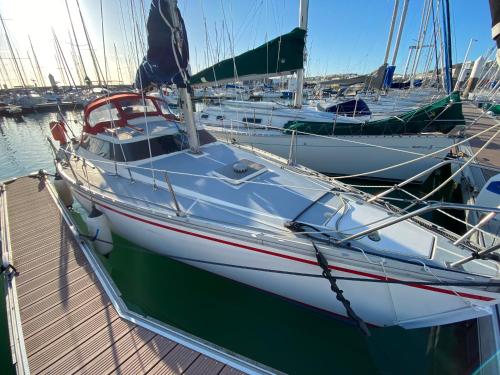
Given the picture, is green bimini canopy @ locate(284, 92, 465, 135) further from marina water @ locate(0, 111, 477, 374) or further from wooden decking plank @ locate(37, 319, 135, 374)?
wooden decking plank @ locate(37, 319, 135, 374)

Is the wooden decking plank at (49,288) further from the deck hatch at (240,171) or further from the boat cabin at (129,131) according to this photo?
the deck hatch at (240,171)

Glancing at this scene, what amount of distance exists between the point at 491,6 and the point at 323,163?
6.16 metres

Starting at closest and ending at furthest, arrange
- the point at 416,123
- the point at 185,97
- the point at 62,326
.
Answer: the point at 62,326, the point at 185,97, the point at 416,123

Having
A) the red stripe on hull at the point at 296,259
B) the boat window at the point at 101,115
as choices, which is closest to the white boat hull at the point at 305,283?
the red stripe on hull at the point at 296,259

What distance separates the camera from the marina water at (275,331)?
9.83 ft

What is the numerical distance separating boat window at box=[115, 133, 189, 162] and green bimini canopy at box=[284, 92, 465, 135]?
297 centimetres

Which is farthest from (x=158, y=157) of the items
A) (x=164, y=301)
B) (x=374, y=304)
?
(x=374, y=304)

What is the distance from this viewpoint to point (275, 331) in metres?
3.42

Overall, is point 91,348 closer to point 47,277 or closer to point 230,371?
point 230,371

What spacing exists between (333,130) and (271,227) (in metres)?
5.40

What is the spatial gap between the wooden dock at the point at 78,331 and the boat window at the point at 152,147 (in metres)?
1.67

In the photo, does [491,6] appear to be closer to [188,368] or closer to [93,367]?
[188,368]

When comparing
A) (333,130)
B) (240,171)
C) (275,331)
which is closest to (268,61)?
(240,171)

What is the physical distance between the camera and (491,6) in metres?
1.81
